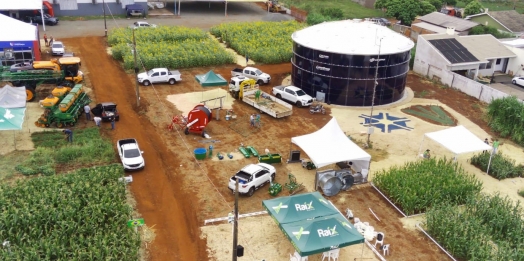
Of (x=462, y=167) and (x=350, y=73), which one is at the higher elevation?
(x=350, y=73)

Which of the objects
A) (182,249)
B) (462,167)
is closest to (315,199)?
(182,249)

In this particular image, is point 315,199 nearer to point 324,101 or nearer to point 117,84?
point 324,101

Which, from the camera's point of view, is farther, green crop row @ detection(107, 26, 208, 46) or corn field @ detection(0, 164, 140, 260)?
green crop row @ detection(107, 26, 208, 46)

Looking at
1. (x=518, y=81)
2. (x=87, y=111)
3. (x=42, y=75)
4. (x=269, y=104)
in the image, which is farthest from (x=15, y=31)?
(x=518, y=81)

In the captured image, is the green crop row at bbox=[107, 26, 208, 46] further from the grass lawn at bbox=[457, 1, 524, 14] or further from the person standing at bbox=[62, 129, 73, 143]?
the grass lawn at bbox=[457, 1, 524, 14]

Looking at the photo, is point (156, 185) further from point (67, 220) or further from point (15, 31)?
point (15, 31)

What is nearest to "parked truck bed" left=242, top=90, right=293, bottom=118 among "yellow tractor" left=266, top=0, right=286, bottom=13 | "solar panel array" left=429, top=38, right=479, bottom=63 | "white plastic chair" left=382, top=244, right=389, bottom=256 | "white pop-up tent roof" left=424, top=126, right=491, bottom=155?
"white pop-up tent roof" left=424, top=126, right=491, bottom=155

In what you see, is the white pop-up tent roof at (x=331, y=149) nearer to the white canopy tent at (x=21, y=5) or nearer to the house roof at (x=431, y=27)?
the house roof at (x=431, y=27)
